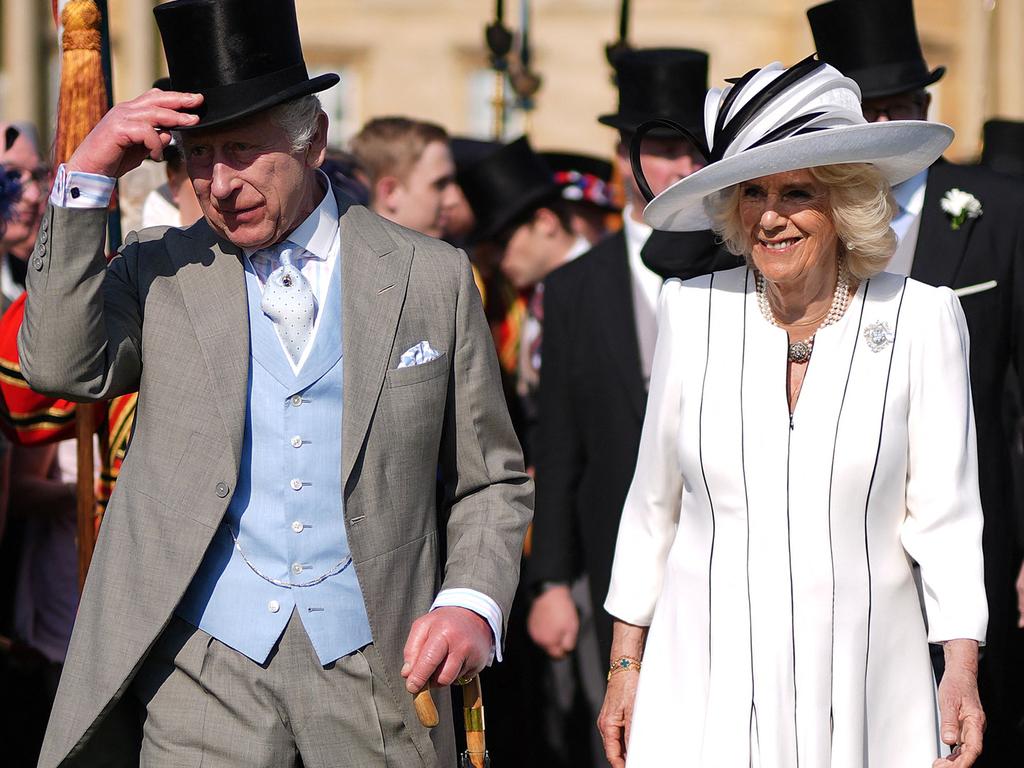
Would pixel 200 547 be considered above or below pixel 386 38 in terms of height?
above

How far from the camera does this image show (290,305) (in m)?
3.72

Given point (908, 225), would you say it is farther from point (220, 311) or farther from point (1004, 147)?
point (1004, 147)

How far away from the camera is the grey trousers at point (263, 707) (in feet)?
11.7

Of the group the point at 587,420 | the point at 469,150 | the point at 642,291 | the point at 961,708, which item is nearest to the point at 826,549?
the point at 961,708

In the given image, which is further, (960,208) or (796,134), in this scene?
(960,208)

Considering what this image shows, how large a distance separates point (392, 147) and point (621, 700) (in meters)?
3.71

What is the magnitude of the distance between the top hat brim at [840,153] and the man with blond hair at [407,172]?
3271mm

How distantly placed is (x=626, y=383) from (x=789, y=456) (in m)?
1.65

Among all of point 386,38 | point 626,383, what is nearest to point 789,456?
point 626,383

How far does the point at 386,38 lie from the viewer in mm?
22406

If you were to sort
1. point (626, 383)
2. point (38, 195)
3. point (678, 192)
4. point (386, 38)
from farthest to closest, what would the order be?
1. point (386, 38)
2. point (38, 195)
3. point (626, 383)
4. point (678, 192)

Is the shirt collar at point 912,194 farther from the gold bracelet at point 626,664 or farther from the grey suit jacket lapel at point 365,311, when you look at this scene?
the grey suit jacket lapel at point 365,311

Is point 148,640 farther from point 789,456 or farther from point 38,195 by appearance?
point 38,195

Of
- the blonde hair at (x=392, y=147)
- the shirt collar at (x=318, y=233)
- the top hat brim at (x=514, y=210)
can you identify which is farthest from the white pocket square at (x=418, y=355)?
the top hat brim at (x=514, y=210)
